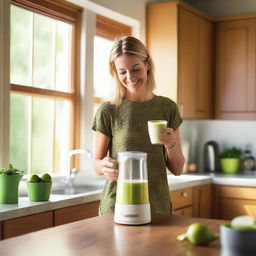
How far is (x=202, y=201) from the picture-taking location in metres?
4.23

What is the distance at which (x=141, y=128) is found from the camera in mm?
2371

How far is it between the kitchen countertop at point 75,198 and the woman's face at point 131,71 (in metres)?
0.78

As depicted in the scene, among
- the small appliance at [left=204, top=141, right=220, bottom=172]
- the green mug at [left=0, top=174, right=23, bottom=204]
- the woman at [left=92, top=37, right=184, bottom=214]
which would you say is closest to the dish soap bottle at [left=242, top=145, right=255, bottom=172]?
the small appliance at [left=204, top=141, right=220, bottom=172]

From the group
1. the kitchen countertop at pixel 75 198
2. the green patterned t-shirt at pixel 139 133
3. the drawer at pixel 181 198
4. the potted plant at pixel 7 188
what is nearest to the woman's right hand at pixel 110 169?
the green patterned t-shirt at pixel 139 133

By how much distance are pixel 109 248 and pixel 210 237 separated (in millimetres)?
331

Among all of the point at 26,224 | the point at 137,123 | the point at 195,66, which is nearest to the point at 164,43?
the point at 195,66

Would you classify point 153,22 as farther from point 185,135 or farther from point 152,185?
point 152,185

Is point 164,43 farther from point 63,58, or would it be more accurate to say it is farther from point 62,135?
point 62,135

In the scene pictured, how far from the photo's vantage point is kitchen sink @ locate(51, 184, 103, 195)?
3541 mm

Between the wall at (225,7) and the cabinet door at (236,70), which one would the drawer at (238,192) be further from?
the wall at (225,7)

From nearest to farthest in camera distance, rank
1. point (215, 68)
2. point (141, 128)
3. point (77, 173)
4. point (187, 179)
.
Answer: point (141, 128), point (77, 173), point (187, 179), point (215, 68)

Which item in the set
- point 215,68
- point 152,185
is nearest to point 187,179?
point 215,68

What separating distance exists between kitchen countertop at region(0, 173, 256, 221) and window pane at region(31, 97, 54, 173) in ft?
2.68

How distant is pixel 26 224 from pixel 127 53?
0.99m
